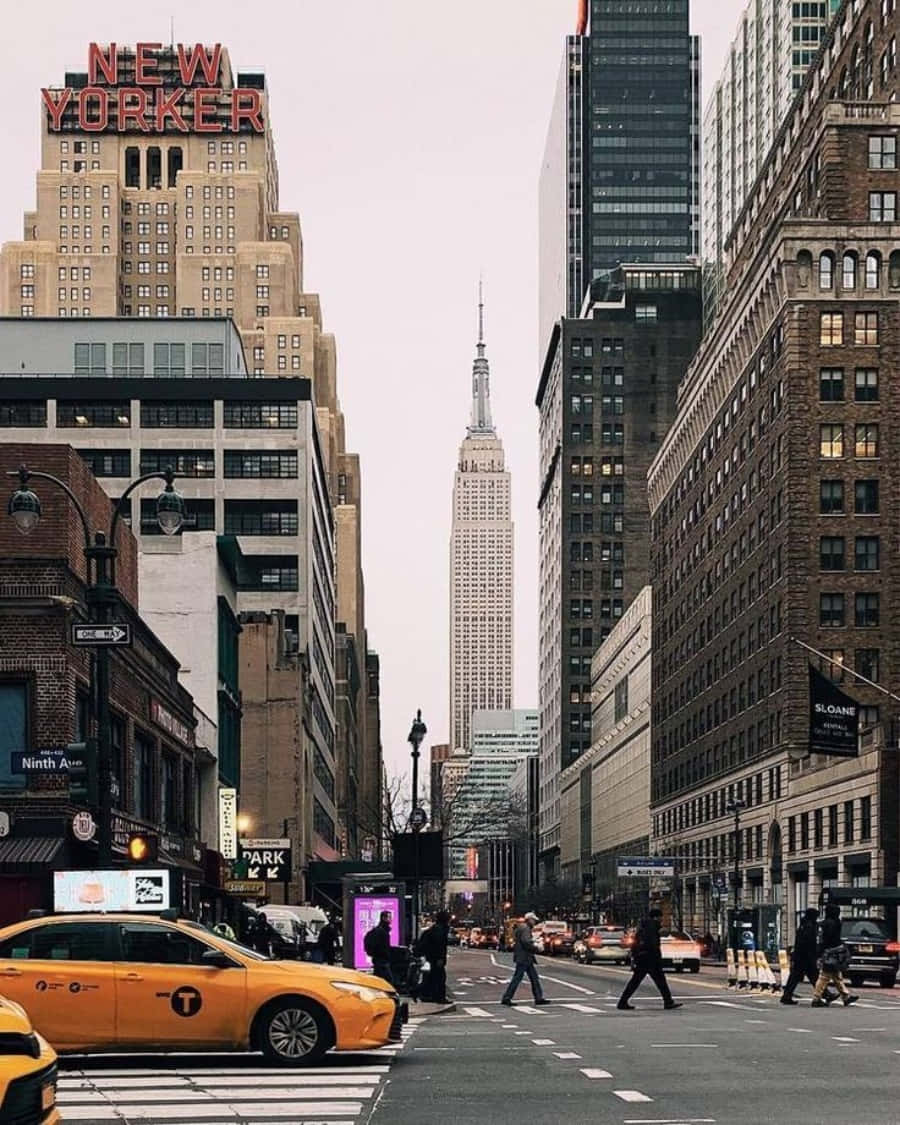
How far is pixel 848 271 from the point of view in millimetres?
102312

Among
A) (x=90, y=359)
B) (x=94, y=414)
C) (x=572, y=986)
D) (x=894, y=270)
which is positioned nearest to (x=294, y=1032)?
(x=572, y=986)

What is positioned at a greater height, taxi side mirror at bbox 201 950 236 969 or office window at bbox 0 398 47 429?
office window at bbox 0 398 47 429

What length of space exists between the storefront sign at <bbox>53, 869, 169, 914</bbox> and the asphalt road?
4263mm

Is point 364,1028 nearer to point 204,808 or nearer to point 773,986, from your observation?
point 773,986

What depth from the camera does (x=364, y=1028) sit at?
19516 millimetres

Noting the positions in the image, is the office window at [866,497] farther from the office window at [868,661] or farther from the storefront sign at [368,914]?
the storefront sign at [368,914]

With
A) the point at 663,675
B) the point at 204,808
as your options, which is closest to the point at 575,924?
the point at 663,675

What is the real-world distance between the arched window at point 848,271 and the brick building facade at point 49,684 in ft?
209

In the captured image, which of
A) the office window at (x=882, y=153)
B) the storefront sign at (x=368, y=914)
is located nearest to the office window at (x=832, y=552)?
the office window at (x=882, y=153)

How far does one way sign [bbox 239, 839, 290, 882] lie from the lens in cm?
7488

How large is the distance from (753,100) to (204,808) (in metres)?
139

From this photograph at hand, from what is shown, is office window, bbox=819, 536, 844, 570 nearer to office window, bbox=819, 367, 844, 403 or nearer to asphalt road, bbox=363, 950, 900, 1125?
office window, bbox=819, 367, 844, 403

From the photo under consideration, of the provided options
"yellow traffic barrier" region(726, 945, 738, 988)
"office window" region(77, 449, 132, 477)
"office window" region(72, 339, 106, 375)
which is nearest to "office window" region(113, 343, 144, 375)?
"office window" region(72, 339, 106, 375)

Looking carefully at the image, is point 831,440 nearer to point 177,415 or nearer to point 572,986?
point 177,415
